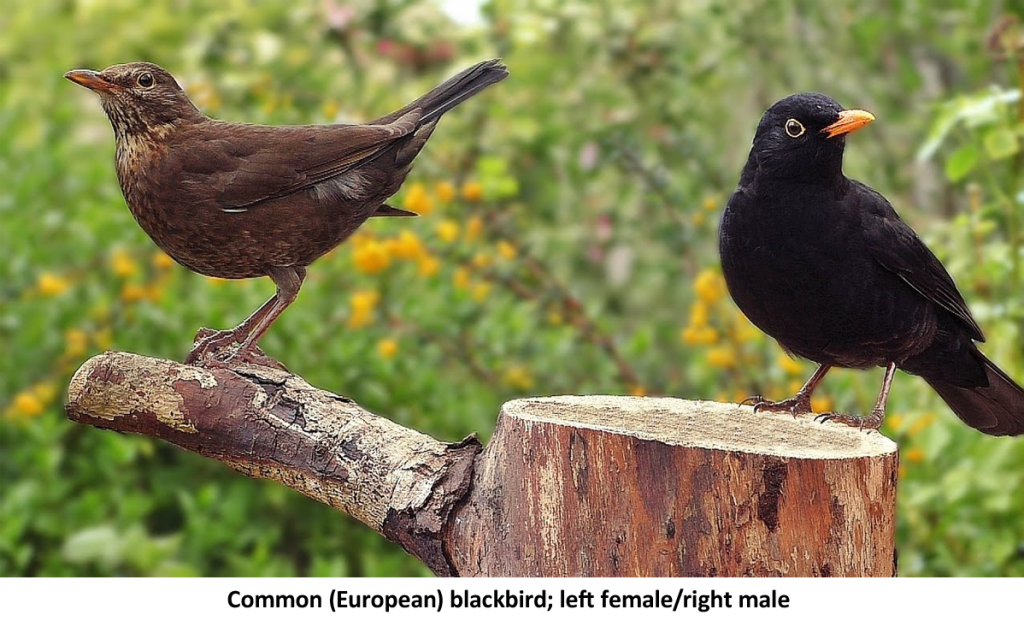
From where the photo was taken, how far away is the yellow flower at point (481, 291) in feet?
15.4

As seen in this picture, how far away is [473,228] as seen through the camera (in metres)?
4.30

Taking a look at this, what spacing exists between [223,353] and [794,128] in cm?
135

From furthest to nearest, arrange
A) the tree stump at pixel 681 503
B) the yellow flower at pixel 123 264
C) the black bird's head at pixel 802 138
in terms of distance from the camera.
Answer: the yellow flower at pixel 123 264
the black bird's head at pixel 802 138
the tree stump at pixel 681 503

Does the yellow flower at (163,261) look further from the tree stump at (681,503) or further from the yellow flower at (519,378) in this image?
the tree stump at (681,503)

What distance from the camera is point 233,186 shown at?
2.30 m

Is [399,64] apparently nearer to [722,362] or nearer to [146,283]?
[146,283]

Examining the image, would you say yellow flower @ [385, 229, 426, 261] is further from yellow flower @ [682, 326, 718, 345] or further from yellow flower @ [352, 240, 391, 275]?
yellow flower @ [682, 326, 718, 345]

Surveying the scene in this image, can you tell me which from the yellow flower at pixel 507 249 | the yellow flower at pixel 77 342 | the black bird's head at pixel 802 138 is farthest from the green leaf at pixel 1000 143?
the yellow flower at pixel 77 342

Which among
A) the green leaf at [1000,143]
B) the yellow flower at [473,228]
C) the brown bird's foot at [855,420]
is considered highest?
the green leaf at [1000,143]

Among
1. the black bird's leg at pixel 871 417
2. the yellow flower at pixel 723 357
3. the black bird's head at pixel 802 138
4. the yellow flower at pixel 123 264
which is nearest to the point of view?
the black bird's head at pixel 802 138

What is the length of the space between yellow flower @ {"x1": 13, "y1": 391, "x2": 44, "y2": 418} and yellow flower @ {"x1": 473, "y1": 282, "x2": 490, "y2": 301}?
5.47ft

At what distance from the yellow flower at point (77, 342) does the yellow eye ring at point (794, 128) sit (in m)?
3.04

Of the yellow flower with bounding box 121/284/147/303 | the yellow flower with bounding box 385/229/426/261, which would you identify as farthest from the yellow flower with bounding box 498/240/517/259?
the yellow flower with bounding box 121/284/147/303
